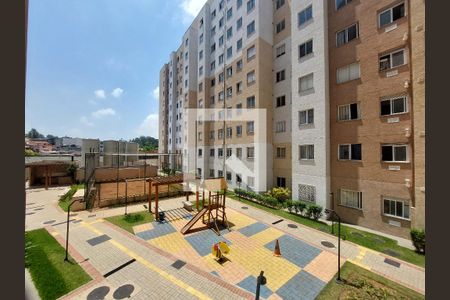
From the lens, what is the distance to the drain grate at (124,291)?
897 centimetres

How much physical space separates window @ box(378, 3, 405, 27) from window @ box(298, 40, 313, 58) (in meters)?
5.95

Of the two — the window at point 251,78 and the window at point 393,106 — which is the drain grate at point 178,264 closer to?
the window at point 393,106

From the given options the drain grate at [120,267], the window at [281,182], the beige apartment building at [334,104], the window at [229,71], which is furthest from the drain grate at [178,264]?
the window at [229,71]

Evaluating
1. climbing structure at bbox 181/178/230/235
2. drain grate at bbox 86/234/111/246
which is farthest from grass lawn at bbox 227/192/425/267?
drain grate at bbox 86/234/111/246

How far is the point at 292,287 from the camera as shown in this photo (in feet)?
32.0

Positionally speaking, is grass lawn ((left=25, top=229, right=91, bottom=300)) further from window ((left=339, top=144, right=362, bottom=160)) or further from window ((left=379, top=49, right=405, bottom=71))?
window ((left=379, top=49, right=405, bottom=71))

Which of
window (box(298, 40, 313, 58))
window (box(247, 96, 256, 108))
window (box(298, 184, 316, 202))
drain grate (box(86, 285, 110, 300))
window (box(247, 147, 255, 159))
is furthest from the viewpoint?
window (box(247, 147, 255, 159))

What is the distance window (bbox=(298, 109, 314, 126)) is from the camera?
20.7m

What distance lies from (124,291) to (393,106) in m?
22.5

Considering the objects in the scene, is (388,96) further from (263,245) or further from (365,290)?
(263,245)

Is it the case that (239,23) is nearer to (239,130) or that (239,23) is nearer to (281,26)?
(281,26)

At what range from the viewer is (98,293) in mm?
9086

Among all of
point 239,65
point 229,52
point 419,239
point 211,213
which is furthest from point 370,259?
point 229,52

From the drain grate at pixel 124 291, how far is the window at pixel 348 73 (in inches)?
919
